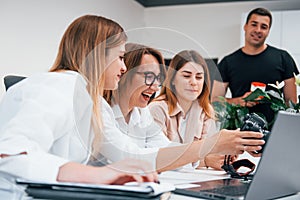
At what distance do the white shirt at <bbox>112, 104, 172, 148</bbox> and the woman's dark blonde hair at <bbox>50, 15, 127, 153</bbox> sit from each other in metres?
0.10

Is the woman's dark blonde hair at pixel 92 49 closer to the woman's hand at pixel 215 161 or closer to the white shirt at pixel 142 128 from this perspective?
the white shirt at pixel 142 128

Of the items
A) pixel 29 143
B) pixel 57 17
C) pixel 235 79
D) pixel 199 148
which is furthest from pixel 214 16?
pixel 29 143

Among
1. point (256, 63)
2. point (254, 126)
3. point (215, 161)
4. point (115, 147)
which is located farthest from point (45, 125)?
point (256, 63)

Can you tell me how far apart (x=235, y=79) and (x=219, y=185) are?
288 cm

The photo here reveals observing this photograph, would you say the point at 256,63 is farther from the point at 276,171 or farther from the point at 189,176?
the point at 276,171

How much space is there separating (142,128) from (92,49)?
0.23 m

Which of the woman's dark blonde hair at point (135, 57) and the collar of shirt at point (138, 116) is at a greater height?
the woman's dark blonde hair at point (135, 57)

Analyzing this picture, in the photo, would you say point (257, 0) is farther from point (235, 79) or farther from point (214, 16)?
point (235, 79)

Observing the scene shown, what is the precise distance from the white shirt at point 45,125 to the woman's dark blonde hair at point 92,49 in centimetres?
2

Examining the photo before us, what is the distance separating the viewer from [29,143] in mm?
858

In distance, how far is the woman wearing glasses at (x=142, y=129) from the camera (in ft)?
3.22

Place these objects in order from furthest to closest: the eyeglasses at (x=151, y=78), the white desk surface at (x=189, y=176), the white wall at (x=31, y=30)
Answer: the white wall at (x=31, y=30) < the white desk surface at (x=189, y=176) < the eyeglasses at (x=151, y=78)

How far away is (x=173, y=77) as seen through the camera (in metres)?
1.00

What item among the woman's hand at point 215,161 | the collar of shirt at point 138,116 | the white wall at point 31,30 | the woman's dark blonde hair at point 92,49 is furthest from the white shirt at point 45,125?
the white wall at point 31,30
